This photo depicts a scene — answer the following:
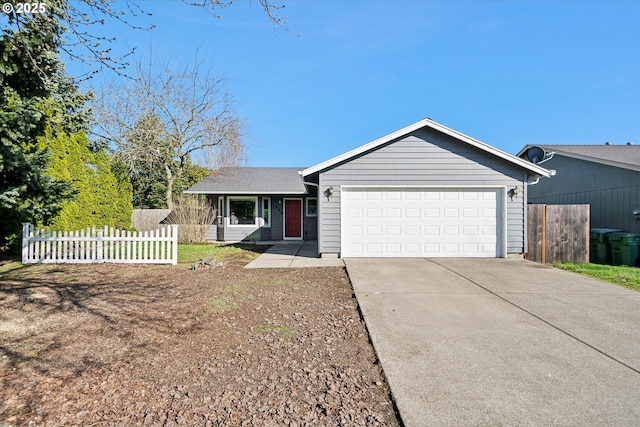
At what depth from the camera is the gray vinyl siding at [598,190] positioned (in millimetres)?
9836

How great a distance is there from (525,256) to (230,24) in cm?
959

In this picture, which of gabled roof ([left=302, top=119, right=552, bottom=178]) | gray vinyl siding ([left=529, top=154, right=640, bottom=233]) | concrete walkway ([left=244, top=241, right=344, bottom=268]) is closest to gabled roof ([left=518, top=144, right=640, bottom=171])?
gray vinyl siding ([left=529, top=154, right=640, bottom=233])

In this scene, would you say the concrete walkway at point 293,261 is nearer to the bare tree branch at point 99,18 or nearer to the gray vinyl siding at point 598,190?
the bare tree branch at point 99,18

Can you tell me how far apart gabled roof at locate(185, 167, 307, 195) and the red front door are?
85 centimetres

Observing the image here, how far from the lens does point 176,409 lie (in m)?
2.19

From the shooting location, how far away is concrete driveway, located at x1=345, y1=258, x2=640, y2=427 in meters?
2.21

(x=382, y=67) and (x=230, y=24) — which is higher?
(x=382, y=67)

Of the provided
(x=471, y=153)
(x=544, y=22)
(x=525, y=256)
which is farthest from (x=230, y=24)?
(x=525, y=256)

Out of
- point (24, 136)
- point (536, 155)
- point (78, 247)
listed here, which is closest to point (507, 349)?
point (24, 136)

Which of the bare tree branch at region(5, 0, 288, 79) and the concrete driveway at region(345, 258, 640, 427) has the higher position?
the bare tree branch at region(5, 0, 288, 79)

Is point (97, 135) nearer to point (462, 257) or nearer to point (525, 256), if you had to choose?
point (462, 257)

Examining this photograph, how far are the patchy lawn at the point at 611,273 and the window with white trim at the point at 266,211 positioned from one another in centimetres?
1133

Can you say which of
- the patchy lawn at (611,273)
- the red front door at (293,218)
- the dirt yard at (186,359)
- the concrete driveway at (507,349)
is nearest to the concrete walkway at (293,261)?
the concrete driveway at (507,349)

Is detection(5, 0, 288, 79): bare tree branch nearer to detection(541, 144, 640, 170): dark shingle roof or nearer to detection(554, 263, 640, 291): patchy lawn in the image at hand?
detection(554, 263, 640, 291): patchy lawn
